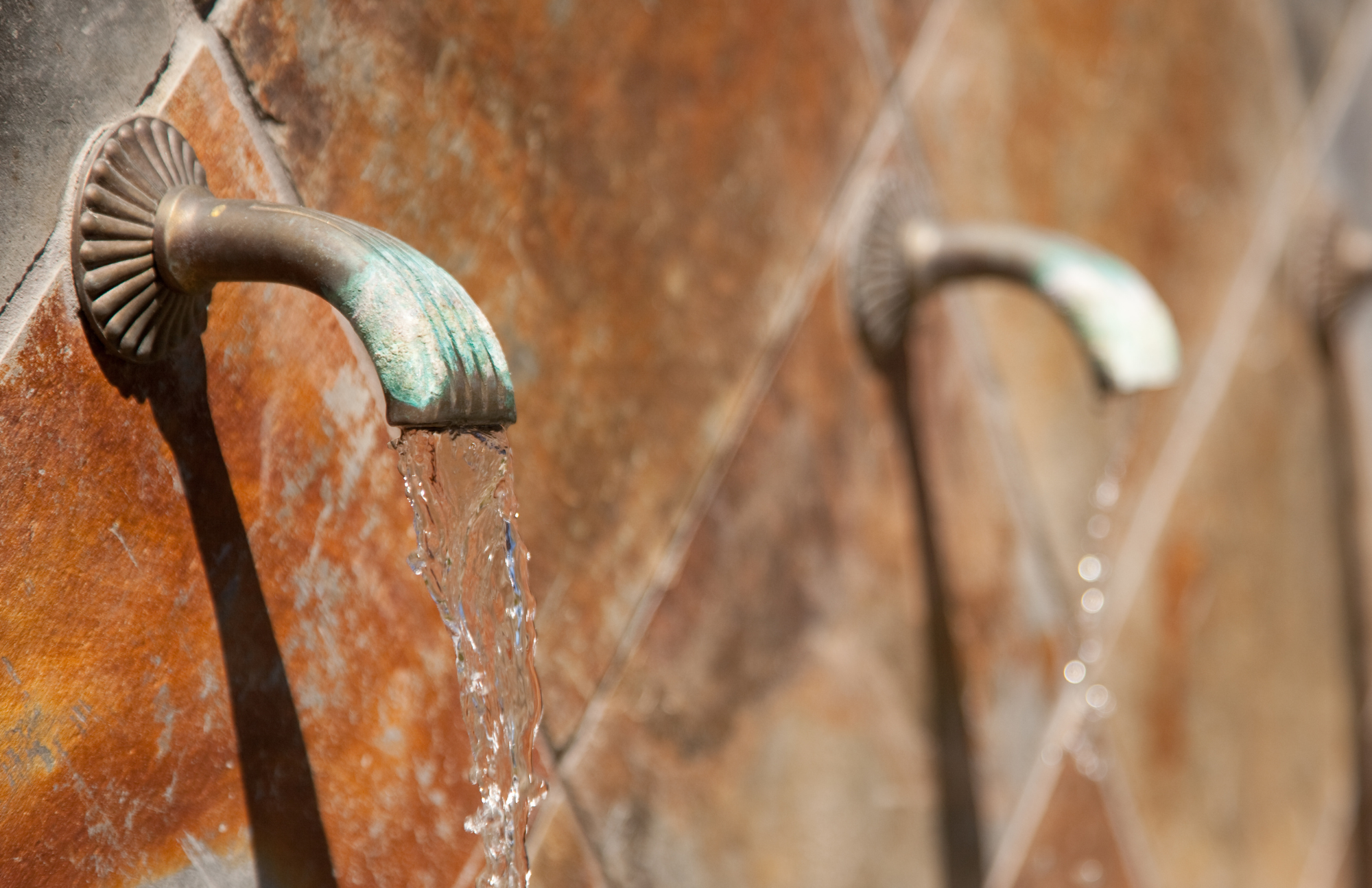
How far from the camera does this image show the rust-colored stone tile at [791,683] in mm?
604

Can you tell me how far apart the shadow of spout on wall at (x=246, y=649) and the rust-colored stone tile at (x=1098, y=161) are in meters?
0.49

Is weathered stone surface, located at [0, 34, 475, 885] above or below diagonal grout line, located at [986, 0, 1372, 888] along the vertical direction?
below

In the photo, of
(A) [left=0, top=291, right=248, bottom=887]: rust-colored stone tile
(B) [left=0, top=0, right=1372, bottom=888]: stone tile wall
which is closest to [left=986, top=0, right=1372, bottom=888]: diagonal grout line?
(B) [left=0, top=0, right=1372, bottom=888]: stone tile wall

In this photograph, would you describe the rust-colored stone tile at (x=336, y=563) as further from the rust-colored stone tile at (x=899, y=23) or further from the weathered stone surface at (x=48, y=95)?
the rust-colored stone tile at (x=899, y=23)

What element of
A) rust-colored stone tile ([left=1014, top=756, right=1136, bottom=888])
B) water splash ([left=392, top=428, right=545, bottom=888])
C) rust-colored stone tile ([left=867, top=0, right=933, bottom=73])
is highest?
rust-colored stone tile ([left=867, top=0, right=933, bottom=73])

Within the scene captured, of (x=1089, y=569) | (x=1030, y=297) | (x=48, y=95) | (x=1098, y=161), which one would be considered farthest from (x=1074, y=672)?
(x=48, y=95)

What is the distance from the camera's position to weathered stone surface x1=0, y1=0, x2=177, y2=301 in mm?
384

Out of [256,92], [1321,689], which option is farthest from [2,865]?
[1321,689]

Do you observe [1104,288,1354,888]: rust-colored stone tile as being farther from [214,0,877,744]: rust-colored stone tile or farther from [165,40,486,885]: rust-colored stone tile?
[165,40,486,885]: rust-colored stone tile

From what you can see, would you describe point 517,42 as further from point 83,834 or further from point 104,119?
point 83,834

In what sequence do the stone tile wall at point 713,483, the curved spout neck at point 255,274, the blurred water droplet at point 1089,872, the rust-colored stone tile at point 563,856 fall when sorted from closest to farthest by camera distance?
the curved spout neck at point 255,274
the stone tile wall at point 713,483
the rust-colored stone tile at point 563,856
the blurred water droplet at point 1089,872

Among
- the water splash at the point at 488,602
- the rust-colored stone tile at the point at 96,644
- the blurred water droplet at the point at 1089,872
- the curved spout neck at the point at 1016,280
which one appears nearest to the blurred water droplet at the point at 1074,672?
the blurred water droplet at the point at 1089,872

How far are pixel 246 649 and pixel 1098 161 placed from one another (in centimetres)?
70

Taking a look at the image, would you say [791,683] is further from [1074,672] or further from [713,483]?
[1074,672]
